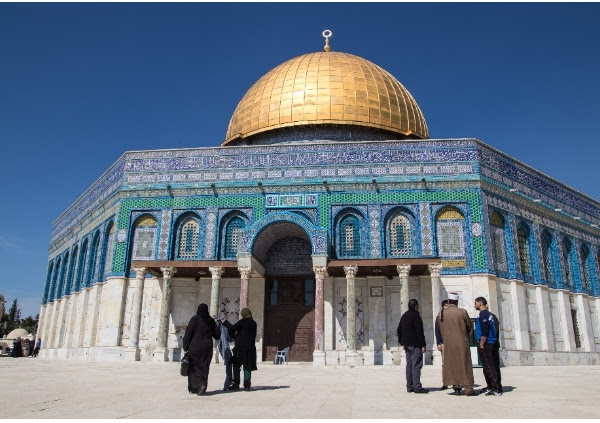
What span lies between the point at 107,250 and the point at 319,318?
9.15 metres

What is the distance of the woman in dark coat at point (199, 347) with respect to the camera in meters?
6.54

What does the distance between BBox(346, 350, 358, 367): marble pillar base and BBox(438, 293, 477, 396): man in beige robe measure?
8.84 meters

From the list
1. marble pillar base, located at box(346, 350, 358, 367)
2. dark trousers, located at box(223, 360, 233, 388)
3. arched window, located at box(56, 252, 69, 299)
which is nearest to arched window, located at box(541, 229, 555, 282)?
marble pillar base, located at box(346, 350, 358, 367)

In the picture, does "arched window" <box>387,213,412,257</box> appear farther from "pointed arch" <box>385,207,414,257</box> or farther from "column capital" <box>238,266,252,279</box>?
"column capital" <box>238,266,252,279</box>

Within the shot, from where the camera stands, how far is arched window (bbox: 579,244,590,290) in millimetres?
Result: 21938

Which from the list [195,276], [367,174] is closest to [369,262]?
[367,174]

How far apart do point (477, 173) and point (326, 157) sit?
A: 203 inches

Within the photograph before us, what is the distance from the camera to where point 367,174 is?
Result: 1834 cm

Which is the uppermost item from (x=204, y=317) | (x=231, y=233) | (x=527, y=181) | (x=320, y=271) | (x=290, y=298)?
(x=527, y=181)

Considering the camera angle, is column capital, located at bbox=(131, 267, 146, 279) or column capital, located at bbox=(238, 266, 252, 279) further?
column capital, located at bbox=(131, 267, 146, 279)

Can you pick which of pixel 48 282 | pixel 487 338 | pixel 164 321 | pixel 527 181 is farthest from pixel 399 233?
pixel 48 282

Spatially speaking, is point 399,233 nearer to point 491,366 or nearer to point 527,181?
point 527,181

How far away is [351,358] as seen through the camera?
51.1ft

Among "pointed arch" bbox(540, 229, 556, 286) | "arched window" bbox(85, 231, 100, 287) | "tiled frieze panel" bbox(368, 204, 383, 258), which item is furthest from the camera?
"arched window" bbox(85, 231, 100, 287)
